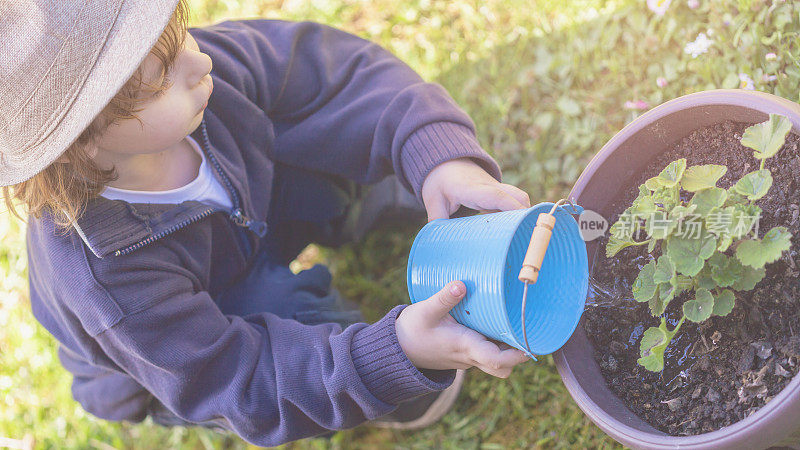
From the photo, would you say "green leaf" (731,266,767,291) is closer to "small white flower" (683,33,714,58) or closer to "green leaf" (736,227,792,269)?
"green leaf" (736,227,792,269)

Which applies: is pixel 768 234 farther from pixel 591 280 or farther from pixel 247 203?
pixel 247 203

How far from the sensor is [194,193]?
65.7 inches

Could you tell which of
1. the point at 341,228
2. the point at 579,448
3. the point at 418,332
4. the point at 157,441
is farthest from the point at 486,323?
the point at 157,441

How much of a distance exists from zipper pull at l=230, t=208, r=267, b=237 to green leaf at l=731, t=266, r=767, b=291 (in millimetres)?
1157

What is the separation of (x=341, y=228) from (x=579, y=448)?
3.32 ft

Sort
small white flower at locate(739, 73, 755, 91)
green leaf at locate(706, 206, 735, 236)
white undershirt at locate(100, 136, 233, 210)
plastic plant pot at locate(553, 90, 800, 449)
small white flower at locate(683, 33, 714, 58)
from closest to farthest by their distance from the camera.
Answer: plastic plant pot at locate(553, 90, 800, 449), green leaf at locate(706, 206, 735, 236), white undershirt at locate(100, 136, 233, 210), small white flower at locate(739, 73, 755, 91), small white flower at locate(683, 33, 714, 58)

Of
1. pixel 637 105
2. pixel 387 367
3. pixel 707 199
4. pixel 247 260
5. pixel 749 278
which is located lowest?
pixel 247 260

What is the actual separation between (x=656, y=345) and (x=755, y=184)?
1.08 ft

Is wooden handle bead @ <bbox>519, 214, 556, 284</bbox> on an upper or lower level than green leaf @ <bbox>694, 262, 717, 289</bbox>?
upper

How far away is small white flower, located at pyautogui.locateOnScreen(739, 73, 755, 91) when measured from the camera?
64.7 inches

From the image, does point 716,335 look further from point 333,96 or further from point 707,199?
point 333,96

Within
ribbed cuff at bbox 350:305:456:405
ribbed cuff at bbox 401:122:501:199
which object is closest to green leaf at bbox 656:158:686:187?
ribbed cuff at bbox 401:122:501:199

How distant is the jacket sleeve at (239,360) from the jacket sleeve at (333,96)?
48cm

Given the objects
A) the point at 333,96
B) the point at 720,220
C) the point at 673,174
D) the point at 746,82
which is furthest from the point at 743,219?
the point at 333,96
